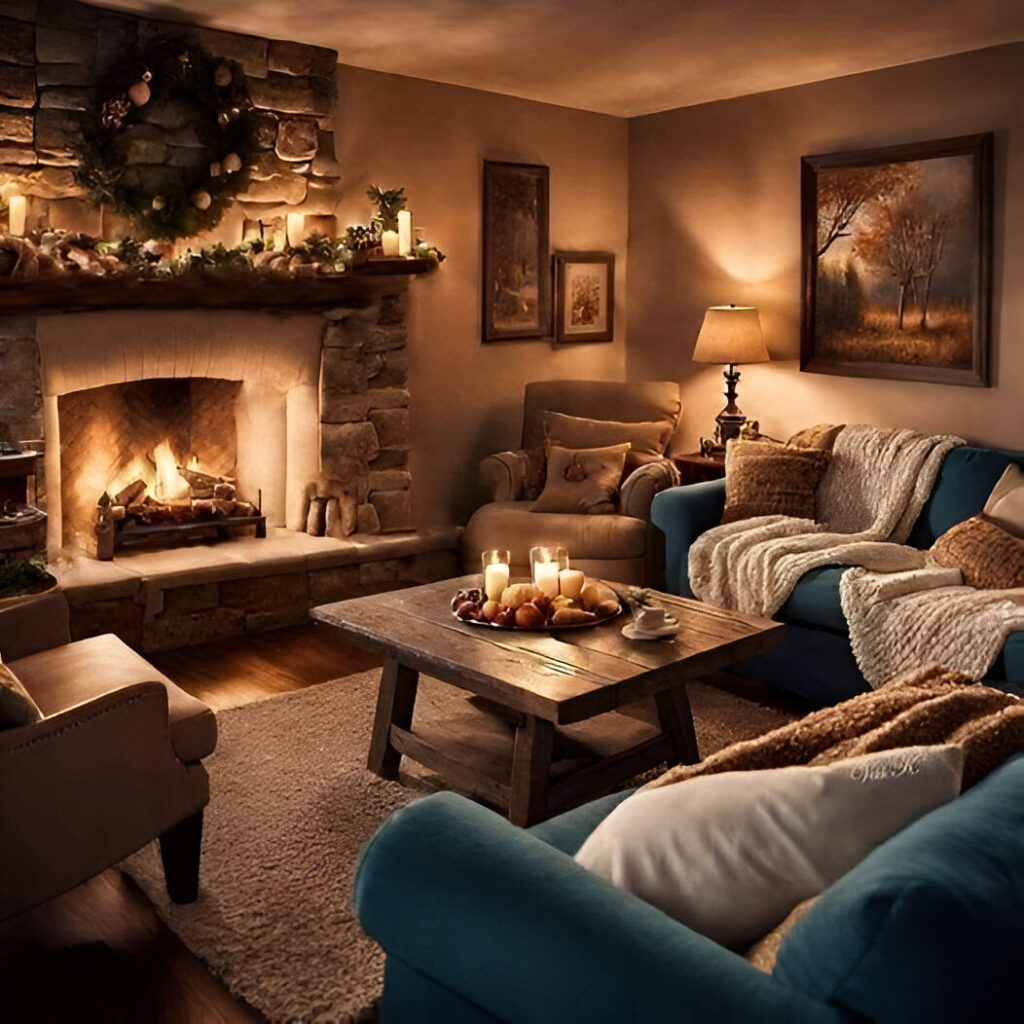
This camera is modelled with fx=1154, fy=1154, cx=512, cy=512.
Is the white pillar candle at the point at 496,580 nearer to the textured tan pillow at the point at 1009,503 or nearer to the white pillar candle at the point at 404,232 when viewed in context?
the textured tan pillow at the point at 1009,503

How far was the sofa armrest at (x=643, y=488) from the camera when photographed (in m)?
4.92

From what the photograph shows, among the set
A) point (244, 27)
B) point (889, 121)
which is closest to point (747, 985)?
point (244, 27)

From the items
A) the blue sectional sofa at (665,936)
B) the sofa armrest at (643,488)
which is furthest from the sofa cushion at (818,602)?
the blue sectional sofa at (665,936)

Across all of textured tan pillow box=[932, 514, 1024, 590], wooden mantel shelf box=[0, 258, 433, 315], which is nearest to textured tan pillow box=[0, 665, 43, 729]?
wooden mantel shelf box=[0, 258, 433, 315]

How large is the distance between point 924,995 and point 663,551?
400 centimetres

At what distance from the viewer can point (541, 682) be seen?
2.73m

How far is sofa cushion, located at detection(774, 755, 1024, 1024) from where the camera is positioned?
1.11 m

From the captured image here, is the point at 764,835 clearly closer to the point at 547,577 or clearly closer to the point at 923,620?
the point at 547,577

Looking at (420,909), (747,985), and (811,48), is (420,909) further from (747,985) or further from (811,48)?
(811,48)

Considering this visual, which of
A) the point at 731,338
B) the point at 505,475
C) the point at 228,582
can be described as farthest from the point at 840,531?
the point at 228,582

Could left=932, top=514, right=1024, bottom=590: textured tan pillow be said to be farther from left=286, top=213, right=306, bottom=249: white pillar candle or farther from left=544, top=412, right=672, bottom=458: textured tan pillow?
left=286, top=213, right=306, bottom=249: white pillar candle

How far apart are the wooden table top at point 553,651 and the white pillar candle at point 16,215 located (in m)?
1.92

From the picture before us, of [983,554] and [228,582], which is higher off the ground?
[983,554]

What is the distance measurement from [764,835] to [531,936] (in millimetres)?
296
